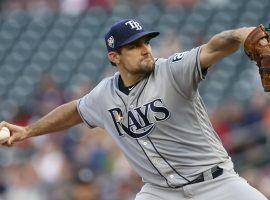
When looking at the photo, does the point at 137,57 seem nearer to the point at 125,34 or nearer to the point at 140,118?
the point at 125,34

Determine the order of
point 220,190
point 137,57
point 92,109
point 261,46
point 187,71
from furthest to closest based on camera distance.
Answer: point 92,109 → point 137,57 → point 220,190 → point 187,71 → point 261,46

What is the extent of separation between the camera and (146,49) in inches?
185

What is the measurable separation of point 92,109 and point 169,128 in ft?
2.19

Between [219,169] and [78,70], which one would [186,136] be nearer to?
[219,169]

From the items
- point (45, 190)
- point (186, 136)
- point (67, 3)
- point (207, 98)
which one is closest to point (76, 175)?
point (45, 190)

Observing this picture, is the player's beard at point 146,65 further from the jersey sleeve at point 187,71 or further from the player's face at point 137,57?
the jersey sleeve at point 187,71

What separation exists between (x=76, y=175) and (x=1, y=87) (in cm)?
337

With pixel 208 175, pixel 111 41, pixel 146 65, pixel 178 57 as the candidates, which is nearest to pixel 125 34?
pixel 111 41

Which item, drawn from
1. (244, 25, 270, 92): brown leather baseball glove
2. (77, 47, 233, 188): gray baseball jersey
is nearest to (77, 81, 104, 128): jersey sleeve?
(77, 47, 233, 188): gray baseball jersey

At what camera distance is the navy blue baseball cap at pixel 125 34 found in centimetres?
470

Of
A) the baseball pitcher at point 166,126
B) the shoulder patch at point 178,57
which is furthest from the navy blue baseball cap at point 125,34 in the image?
the shoulder patch at point 178,57

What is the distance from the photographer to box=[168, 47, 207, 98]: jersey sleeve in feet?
14.3

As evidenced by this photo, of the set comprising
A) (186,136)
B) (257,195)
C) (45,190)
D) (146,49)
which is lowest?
(45,190)

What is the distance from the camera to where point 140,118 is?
4672mm
